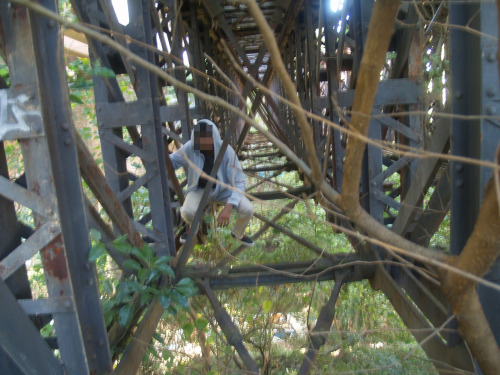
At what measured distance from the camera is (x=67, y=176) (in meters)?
2.05

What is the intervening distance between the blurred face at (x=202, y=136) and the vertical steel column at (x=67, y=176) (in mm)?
1919

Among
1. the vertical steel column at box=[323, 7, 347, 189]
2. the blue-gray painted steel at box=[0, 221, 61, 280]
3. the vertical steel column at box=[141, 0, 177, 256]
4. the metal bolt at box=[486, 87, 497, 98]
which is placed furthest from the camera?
the vertical steel column at box=[323, 7, 347, 189]

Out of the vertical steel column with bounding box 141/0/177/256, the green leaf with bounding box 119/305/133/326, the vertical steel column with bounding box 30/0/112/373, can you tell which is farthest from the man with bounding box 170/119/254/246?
the vertical steel column with bounding box 30/0/112/373

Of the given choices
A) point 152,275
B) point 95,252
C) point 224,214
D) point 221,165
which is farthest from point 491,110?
point 221,165

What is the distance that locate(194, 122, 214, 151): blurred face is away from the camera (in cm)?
391

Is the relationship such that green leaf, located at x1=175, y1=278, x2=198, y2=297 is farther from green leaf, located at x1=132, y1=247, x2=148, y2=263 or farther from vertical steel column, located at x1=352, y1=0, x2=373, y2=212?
vertical steel column, located at x1=352, y1=0, x2=373, y2=212

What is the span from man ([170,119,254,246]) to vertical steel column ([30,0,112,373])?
162 cm

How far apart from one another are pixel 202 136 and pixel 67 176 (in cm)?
197

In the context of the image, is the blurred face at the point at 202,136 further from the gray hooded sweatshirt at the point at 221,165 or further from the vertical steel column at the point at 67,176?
the vertical steel column at the point at 67,176

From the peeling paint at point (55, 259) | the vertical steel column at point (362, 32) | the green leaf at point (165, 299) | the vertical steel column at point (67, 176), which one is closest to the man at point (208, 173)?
the vertical steel column at point (362, 32)

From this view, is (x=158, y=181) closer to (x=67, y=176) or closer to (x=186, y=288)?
(x=186, y=288)

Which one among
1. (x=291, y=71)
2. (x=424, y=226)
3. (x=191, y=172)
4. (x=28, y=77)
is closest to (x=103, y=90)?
(x=191, y=172)

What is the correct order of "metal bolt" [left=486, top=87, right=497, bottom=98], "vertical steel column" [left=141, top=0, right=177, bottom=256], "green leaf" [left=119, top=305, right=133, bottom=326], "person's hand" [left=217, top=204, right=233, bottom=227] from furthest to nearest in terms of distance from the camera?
"person's hand" [left=217, top=204, right=233, bottom=227] < "vertical steel column" [left=141, top=0, right=177, bottom=256] < "green leaf" [left=119, top=305, right=133, bottom=326] < "metal bolt" [left=486, top=87, right=497, bottom=98]

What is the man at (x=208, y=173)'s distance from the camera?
3.91 metres
